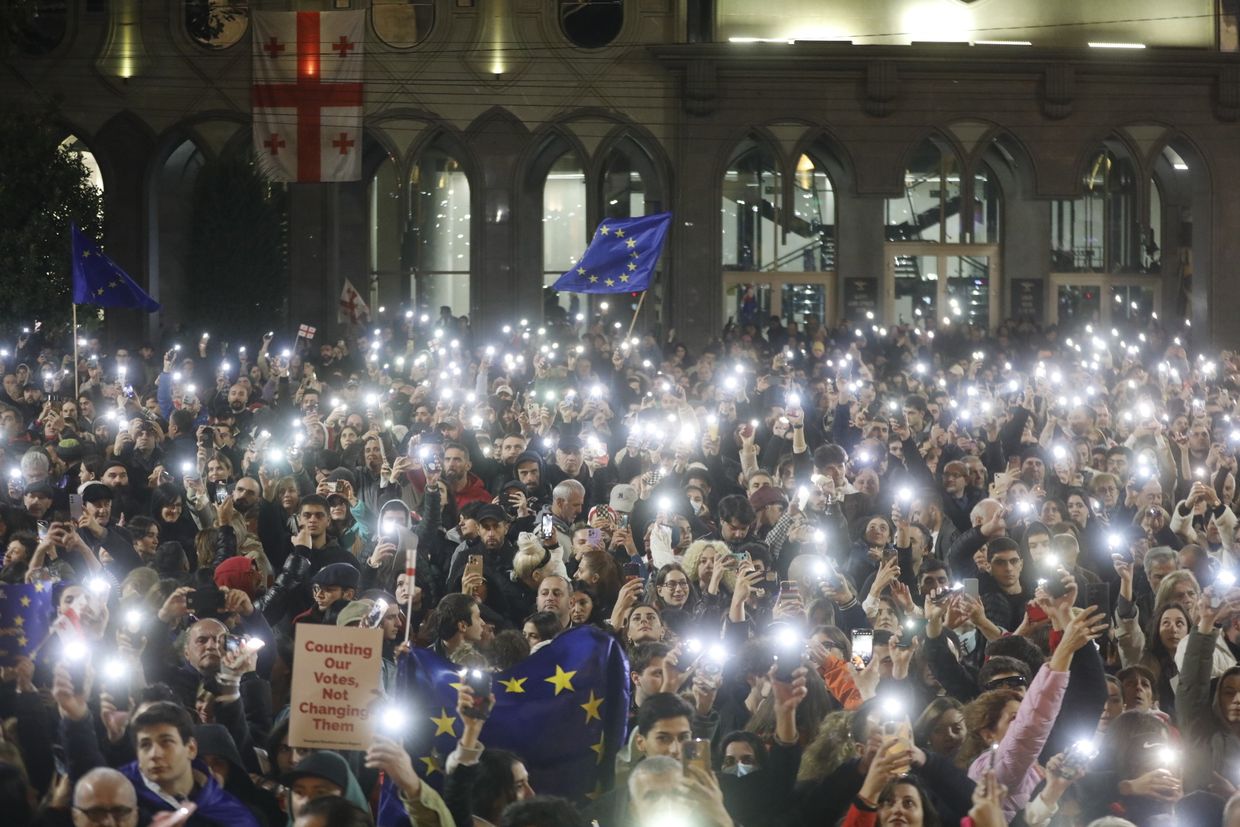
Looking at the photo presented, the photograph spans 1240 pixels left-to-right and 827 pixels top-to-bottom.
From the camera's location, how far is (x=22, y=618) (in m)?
8.04

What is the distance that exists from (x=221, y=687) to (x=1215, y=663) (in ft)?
15.4

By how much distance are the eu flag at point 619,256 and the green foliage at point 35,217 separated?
878 centimetres

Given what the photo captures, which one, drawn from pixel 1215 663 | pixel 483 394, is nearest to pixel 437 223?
pixel 483 394

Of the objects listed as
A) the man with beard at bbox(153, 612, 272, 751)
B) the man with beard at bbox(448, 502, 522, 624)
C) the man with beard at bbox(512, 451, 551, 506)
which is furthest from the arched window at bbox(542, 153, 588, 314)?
the man with beard at bbox(153, 612, 272, 751)

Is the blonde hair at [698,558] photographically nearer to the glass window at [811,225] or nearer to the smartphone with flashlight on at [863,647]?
the smartphone with flashlight on at [863,647]

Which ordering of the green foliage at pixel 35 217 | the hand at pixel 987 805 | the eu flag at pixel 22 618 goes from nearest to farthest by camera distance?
the hand at pixel 987 805 < the eu flag at pixel 22 618 < the green foliage at pixel 35 217

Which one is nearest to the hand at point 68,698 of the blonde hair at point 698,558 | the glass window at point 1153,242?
the blonde hair at point 698,558

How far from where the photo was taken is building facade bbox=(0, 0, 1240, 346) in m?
32.6

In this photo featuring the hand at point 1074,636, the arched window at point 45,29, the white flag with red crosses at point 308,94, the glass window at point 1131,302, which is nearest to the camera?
the hand at point 1074,636

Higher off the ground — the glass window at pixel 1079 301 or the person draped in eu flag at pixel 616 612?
the glass window at pixel 1079 301

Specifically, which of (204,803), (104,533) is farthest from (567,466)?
(204,803)

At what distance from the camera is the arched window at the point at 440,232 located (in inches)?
1337

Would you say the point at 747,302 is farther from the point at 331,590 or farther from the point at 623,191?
the point at 331,590

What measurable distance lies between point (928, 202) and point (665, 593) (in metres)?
26.1
